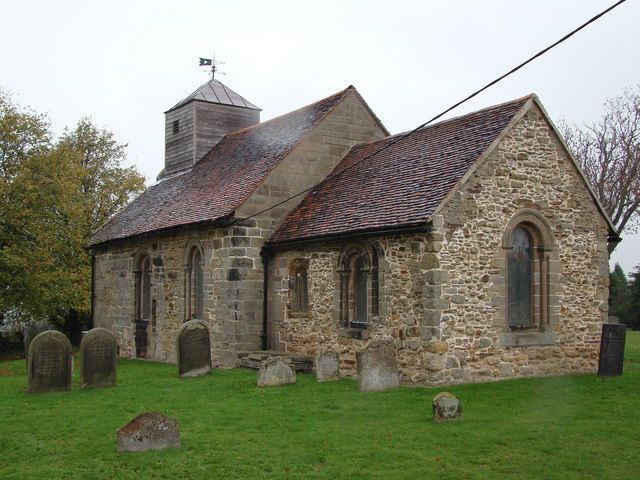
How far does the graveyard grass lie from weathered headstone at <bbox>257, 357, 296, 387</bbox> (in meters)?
0.34

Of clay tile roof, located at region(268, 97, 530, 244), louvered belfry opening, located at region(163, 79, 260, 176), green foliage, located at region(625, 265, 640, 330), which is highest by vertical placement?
louvered belfry opening, located at region(163, 79, 260, 176)

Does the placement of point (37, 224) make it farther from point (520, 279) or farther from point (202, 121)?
point (520, 279)

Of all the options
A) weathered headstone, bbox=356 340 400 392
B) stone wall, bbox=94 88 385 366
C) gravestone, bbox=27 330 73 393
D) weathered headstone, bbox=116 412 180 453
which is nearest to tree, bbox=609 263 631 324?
stone wall, bbox=94 88 385 366

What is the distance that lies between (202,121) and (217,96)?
138cm

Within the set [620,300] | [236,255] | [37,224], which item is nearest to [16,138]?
[37,224]

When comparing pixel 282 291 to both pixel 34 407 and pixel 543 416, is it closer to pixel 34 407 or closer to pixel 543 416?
pixel 34 407

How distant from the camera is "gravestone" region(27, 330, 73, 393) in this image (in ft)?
52.3

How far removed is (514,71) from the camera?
11609 millimetres

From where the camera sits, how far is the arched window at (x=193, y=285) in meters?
22.5

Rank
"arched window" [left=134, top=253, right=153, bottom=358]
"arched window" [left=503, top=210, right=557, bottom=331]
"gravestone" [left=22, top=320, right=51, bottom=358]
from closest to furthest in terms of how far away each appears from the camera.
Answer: "arched window" [left=503, top=210, right=557, bottom=331] → "arched window" [left=134, top=253, right=153, bottom=358] → "gravestone" [left=22, top=320, right=51, bottom=358]

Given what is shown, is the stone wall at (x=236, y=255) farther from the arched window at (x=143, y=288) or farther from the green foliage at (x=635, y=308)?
the green foliage at (x=635, y=308)

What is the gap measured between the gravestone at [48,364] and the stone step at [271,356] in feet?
15.8

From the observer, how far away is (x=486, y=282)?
16.4 metres

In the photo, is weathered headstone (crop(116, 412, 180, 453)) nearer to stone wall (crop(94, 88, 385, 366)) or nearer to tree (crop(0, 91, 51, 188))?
stone wall (crop(94, 88, 385, 366))
